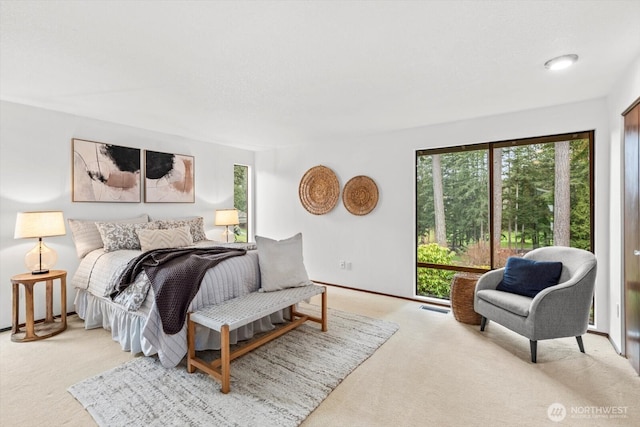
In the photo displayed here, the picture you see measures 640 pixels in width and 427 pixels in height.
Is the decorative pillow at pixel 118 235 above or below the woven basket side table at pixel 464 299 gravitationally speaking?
above

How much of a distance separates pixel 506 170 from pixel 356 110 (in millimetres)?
1916

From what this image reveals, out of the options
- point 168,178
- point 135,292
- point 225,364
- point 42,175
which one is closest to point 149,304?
point 135,292

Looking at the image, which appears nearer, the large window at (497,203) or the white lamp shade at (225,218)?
the large window at (497,203)

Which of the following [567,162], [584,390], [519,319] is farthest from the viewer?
[567,162]

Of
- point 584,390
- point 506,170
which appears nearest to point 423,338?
point 584,390

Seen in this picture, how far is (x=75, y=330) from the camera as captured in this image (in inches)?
120

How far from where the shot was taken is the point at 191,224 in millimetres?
4309

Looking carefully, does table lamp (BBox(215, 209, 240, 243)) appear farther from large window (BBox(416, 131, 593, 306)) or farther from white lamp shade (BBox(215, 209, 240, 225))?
large window (BBox(416, 131, 593, 306))

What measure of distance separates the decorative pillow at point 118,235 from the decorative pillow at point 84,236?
0.08 metres

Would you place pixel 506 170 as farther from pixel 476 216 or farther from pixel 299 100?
pixel 299 100

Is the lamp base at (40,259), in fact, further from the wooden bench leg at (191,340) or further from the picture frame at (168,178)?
the wooden bench leg at (191,340)

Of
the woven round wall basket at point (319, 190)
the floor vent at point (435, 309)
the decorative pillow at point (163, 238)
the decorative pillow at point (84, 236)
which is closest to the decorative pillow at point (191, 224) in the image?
the decorative pillow at point (163, 238)

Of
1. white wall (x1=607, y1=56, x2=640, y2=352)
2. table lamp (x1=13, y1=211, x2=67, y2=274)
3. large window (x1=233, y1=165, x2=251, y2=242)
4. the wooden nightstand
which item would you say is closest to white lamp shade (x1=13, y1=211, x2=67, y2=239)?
table lamp (x1=13, y1=211, x2=67, y2=274)

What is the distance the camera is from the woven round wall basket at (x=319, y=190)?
477 cm
